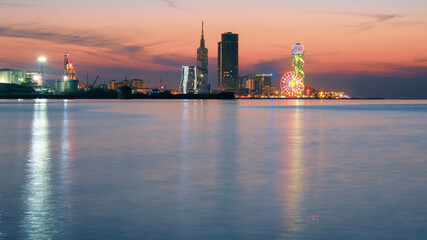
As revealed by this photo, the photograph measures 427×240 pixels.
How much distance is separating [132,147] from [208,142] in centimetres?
521

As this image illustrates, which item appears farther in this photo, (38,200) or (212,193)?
(212,193)

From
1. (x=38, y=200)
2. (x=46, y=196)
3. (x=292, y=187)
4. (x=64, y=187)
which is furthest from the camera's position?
(x=292, y=187)

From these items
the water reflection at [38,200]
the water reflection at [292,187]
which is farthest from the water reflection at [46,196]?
the water reflection at [292,187]

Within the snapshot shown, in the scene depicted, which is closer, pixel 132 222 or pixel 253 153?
pixel 132 222

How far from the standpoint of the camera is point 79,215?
37.0 ft

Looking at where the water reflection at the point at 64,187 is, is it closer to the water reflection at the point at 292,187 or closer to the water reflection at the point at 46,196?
the water reflection at the point at 46,196

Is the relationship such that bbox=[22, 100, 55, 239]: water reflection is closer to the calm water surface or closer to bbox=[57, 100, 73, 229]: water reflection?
the calm water surface

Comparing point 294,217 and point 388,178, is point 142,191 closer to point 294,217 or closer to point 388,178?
point 294,217

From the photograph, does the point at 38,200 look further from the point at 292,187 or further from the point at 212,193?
the point at 292,187

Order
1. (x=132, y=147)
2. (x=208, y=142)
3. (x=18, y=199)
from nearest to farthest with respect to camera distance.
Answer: (x=18, y=199), (x=132, y=147), (x=208, y=142)

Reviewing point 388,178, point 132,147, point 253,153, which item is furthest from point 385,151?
point 132,147

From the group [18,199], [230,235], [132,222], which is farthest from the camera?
[18,199]

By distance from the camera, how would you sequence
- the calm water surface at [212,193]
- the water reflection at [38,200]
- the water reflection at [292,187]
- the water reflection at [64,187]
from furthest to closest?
the water reflection at [64,187] → the water reflection at [292,187] → the calm water surface at [212,193] → the water reflection at [38,200]

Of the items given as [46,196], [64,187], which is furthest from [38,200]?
[64,187]
